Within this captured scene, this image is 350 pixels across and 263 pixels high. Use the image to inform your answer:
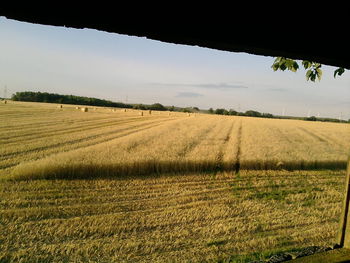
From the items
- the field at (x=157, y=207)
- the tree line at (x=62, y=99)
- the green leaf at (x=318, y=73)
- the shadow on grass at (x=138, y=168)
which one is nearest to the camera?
the green leaf at (x=318, y=73)

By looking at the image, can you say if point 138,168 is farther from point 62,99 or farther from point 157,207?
point 62,99

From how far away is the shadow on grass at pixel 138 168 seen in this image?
369 inches

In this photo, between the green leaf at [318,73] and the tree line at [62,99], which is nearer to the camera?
the green leaf at [318,73]

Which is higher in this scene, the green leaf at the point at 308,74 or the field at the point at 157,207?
the green leaf at the point at 308,74

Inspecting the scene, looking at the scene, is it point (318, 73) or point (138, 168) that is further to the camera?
point (138, 168)

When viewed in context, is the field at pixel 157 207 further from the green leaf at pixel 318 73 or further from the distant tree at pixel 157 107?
the distant tree at pixel 157 107

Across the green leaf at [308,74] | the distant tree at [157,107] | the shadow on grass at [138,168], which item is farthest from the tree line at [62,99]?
the green leaf at [308,74]

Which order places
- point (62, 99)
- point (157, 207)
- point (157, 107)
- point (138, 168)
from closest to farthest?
1. point (157, 207)
2. point (138, 168)
3. point (62, 99)
4. point (157, 107)

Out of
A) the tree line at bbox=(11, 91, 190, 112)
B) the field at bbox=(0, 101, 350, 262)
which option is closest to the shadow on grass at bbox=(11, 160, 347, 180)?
the field at bbox=(0, 101, 350, 262)

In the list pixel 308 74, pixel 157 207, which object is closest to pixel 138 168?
pixel 157 207

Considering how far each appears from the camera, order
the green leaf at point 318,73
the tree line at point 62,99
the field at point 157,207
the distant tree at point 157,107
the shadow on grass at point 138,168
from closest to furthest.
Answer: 1. the green leaf at point 318,73
2. the field at point 157,207
3. the shadow on grass at point 138,168
4. the tree line at point 62,99
5. the distant tree at point 157,107

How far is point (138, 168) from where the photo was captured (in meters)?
10.9

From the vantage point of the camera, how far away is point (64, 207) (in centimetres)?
682

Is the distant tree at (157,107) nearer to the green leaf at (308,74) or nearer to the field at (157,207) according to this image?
the field at (157,207)
